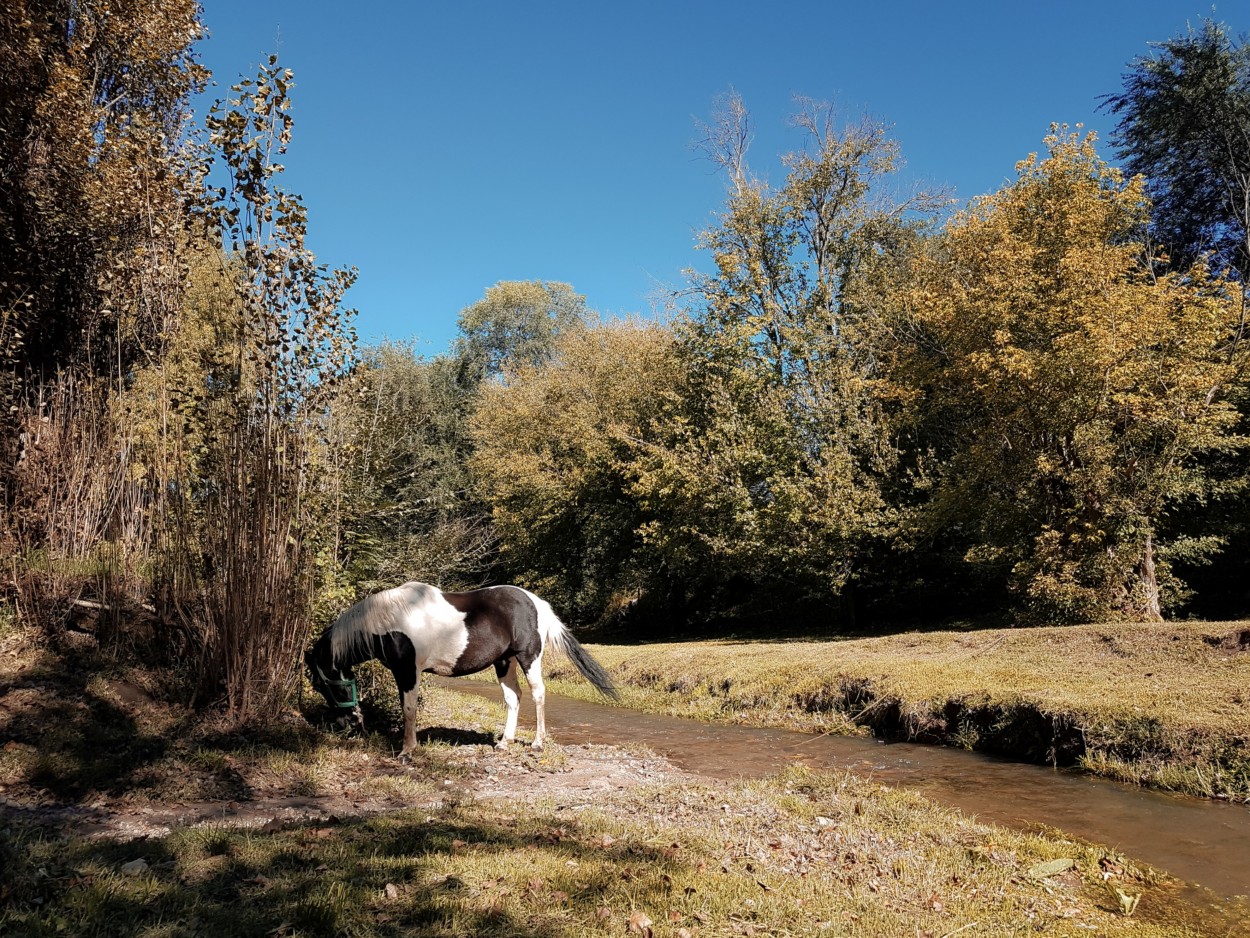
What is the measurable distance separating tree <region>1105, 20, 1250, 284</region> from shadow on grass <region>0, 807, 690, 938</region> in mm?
22890

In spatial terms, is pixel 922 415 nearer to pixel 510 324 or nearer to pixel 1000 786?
pixel 1000 786

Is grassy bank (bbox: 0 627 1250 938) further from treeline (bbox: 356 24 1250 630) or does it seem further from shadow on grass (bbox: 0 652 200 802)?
treeline (bbox: 356 24 1250 630)

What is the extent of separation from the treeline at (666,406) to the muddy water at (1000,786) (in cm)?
503

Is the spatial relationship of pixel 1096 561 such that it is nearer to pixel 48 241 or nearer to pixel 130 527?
pixel 130 527

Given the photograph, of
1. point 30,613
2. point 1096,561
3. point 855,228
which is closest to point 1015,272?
point 1096,561

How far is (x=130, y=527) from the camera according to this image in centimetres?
823

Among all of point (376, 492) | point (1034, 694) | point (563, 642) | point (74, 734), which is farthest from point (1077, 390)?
point (74, 734)

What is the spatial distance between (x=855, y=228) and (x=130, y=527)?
2534 cm

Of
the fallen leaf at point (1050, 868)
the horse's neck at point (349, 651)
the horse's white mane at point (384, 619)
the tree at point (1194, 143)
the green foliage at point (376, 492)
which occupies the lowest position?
the fallen leaf at point (1050, 868)

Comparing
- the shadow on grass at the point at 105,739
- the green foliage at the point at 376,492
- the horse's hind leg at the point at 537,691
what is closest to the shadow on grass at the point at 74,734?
the shadow on grass at the point at 105,739

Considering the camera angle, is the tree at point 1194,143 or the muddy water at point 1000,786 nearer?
the muddy water at point 1000,786

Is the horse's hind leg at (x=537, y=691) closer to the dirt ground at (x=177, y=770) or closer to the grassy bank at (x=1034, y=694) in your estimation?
the dirt ground at (x=177, y=770)

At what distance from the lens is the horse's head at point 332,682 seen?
8477 mm

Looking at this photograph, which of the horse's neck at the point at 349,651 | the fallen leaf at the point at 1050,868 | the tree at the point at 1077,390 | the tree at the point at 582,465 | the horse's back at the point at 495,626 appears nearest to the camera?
the fallen leaf at the point at 1050,868
